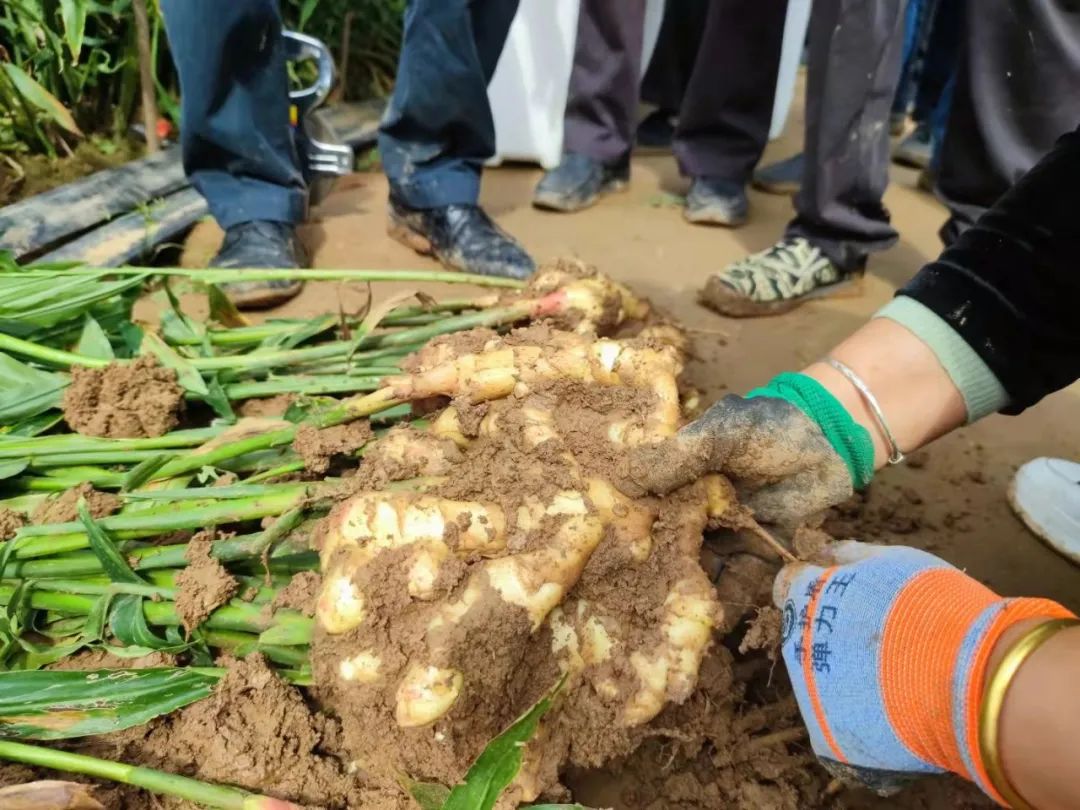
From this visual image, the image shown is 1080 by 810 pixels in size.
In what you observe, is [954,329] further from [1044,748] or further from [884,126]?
[884,126]

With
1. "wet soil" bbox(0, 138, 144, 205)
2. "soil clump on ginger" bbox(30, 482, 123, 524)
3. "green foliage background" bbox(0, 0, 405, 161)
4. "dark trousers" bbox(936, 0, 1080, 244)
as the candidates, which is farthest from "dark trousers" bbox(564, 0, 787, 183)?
"soil clump on ginger" bbox(30, 482, 123, 524)

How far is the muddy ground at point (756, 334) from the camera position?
109cm

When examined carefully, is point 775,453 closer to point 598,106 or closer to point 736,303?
point 736,303

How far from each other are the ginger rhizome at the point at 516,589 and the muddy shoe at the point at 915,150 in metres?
3.40

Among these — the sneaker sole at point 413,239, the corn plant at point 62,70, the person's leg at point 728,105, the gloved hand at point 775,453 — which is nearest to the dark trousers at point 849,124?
the person's leg at point 728,105

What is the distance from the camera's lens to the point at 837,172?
2.20m

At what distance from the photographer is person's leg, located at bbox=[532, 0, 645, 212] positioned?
300cm

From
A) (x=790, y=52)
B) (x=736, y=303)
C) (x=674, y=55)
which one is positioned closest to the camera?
(x=736, y=303)

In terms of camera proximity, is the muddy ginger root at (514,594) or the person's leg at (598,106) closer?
the muddy ginger root at (514,594)

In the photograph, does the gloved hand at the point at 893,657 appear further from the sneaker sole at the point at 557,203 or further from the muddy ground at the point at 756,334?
the sneaker sole at the point at 557,203

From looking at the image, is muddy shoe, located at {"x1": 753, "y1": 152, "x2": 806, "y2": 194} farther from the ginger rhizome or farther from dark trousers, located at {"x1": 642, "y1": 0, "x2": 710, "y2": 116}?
the ginger rhizome

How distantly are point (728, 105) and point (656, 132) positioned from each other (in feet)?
3.89

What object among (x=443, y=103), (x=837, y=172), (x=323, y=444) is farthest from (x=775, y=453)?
(x=443, y=103)

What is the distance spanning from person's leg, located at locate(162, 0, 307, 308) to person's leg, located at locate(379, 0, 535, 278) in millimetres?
350
